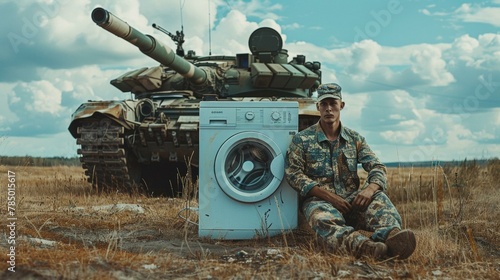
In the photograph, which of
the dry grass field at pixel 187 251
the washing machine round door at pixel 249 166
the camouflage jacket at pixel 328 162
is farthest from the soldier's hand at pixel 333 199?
the washing machine round door at pixel 249 166

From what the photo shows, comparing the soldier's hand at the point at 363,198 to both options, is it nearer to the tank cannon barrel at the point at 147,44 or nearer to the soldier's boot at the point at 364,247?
the soldier's boot at the point at 364,247

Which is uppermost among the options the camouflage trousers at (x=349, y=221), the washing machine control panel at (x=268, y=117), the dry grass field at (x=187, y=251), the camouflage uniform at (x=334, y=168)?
the washing machine control panel at (x=268, y=117)

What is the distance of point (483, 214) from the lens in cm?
779

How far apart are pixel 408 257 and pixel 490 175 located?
8861mm

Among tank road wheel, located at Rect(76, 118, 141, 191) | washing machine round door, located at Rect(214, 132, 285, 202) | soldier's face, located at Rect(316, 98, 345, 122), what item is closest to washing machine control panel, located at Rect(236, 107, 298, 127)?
washing machine round door, located at Rect(214, 132, 285, 202)

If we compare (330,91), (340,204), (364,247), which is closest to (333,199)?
(340,204)

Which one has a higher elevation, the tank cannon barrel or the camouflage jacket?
the tank cannon barrel

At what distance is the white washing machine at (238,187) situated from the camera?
5.99 metres

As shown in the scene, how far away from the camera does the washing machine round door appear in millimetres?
5957

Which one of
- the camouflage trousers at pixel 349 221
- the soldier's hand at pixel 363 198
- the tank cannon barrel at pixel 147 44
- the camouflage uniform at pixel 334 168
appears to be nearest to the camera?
the camouflage trousers at pixel 349 221

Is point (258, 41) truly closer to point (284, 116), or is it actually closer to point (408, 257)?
point (284, 116)

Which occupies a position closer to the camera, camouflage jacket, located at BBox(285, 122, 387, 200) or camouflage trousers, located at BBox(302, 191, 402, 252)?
camouflage trousers, located at BBox(302, 191, 402, 252)

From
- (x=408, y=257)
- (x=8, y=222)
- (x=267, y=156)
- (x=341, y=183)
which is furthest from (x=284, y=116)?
(x=8, y=222)

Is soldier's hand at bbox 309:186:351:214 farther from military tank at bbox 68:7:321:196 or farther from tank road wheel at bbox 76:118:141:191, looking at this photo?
tank road wheel at bbox 76:118:141:191
